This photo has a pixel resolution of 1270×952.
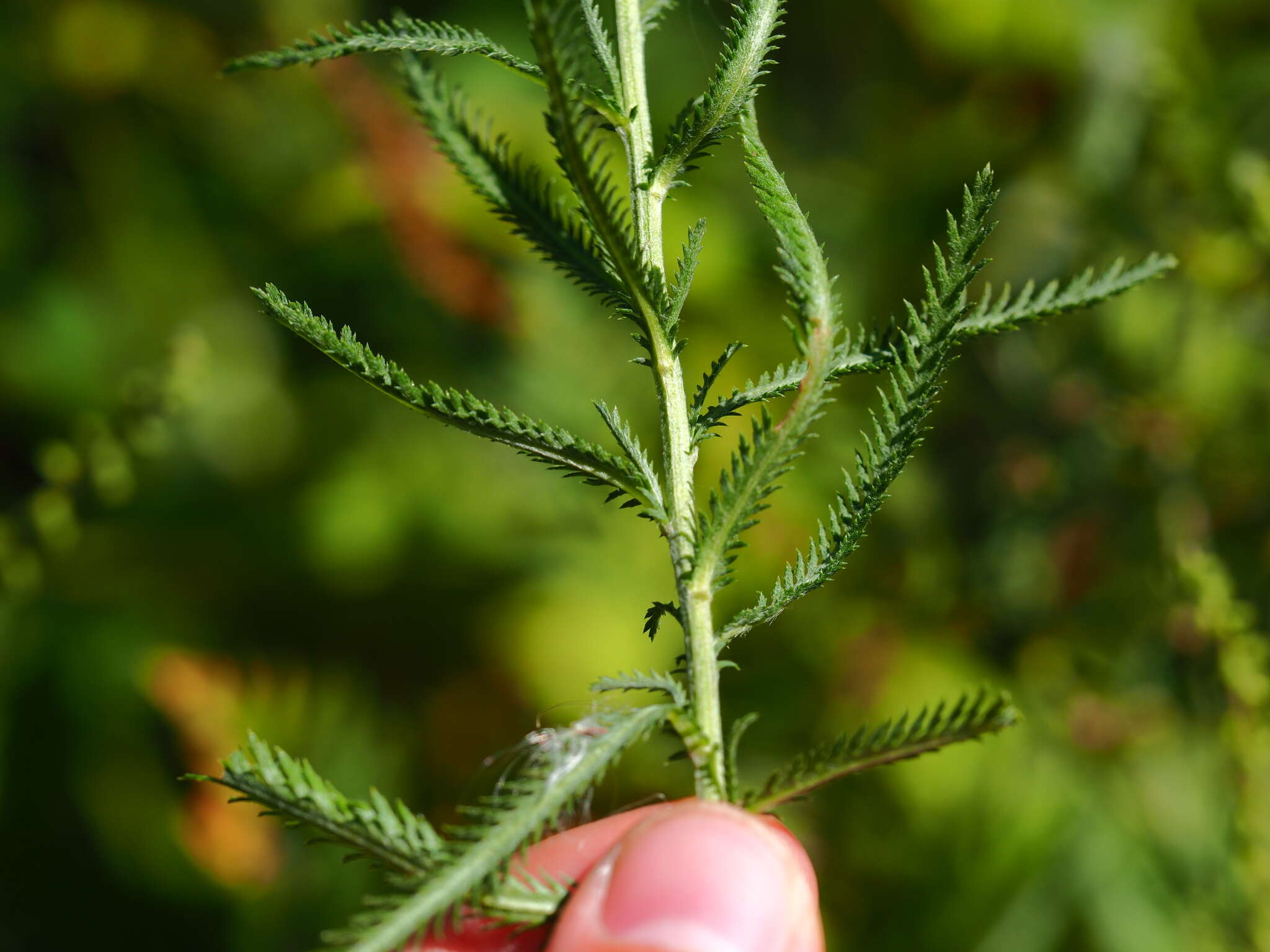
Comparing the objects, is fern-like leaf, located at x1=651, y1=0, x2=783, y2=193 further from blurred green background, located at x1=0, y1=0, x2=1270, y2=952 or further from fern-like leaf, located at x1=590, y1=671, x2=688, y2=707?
blurred green background, located at x1=0, y1=0, x2=1270, y2=952

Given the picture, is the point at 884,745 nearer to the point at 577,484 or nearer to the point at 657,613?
the point at 657,613

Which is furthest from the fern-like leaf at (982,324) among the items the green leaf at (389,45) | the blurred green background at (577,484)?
the blurred green background at (577,484)

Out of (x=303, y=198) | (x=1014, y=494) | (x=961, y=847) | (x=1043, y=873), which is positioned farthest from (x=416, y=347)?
(x=1043, y=873)

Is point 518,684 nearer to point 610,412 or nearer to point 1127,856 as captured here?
point 1127,856

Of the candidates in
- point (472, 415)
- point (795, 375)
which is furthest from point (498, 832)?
point (795, 375)

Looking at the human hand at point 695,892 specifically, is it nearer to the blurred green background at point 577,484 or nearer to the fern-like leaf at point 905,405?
the fern-like leaf at point 905,405

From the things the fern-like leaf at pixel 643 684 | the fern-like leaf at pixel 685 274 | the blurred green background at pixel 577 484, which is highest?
the fern-like leaf at pixel 685 274
